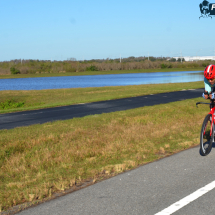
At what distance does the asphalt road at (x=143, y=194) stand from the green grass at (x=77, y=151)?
43cm

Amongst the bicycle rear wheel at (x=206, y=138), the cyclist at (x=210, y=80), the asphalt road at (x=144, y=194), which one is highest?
the cyclist at (x=210, y=80)

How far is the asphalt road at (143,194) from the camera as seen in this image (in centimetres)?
446

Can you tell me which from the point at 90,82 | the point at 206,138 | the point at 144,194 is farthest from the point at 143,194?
the point at 90,82

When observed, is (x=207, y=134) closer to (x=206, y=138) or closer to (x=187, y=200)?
(x=206, y=138)

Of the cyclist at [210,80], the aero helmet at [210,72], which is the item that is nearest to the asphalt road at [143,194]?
the cyclist at [210,80]

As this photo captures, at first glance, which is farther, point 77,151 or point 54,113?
point 54,113

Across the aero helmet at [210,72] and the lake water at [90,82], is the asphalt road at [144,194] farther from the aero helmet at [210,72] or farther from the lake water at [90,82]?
the lake water at [90,82]

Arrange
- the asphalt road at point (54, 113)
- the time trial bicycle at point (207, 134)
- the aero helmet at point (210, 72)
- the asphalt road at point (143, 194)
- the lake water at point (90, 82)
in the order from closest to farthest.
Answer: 1. the asphalt road at point (143, 194)
2. the aero helmet at point (210, 72)
3. the time trial bicycle at point (207, 134)
4. the asphalt road at point (54, 113)
5. the lake water at point (90, 82)

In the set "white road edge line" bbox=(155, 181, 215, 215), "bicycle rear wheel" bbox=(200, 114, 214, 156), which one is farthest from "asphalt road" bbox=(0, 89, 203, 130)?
"white road edge line" bbox=(155, 181, 215, 215)

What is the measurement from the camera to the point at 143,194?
5035 mm

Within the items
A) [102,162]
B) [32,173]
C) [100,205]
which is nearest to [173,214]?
[100,205]

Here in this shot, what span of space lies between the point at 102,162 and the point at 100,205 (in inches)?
109

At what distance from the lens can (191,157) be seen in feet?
24.3

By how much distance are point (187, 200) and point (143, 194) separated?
27.2 inches
